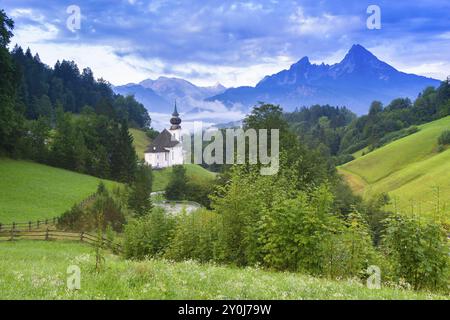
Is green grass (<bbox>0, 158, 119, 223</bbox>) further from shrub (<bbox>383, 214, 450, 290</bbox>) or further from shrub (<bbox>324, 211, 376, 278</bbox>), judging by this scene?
shrub (<bbox>383, 214, 450, 290</bbox>)

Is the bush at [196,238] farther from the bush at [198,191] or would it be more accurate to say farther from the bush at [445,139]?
the bush at [445,139]

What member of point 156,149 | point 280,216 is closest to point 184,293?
point 280,216

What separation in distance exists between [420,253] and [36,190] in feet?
189

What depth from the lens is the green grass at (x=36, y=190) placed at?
159 feet

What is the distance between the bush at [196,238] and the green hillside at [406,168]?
6570 cm

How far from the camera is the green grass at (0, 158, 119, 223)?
159ft

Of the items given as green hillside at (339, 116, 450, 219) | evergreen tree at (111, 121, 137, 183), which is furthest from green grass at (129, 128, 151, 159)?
green hillside at (339, 116, 450, 219)

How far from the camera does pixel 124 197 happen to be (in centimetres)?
5556

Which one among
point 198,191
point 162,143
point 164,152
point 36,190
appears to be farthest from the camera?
point 162,143

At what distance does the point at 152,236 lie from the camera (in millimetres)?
21328

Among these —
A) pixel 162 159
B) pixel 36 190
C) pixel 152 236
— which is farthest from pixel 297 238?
pixel 162 159

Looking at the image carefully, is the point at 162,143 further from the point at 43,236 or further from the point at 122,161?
the point at 43,236

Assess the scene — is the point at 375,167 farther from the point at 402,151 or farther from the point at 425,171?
the point at 425,171
